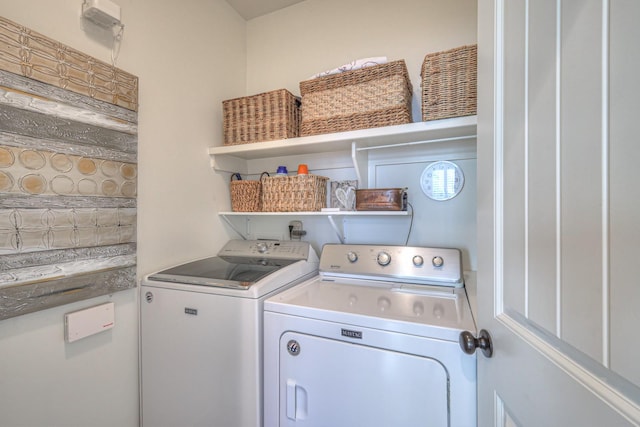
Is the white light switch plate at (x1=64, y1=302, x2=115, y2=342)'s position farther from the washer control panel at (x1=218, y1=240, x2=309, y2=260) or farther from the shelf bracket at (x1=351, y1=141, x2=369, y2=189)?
the shelf bracket at (x1=351, y1=141, x2=369, y2=189)

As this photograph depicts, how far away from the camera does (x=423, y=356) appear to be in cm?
93

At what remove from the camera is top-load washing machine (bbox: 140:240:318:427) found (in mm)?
1190

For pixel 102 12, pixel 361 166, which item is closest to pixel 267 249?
pixel 361 166

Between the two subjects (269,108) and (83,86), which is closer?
(83,86)

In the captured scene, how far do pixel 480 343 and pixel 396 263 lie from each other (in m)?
0.73

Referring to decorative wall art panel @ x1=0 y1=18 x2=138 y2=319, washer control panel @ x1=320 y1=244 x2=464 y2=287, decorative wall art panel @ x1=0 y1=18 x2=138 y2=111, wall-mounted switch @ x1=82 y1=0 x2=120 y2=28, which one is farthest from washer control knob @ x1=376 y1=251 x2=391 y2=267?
wall-mounted switch @ x1=82 y1=0 x2=120 y2=28

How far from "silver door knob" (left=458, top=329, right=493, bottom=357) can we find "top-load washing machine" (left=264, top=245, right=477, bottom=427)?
13 cm

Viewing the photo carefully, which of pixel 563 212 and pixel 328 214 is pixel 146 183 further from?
pixel 563 212

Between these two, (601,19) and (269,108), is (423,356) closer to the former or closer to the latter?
(601,19)

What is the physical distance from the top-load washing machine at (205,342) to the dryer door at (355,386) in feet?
0.56

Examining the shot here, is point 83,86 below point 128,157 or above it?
above

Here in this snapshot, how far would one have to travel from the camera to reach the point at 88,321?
121 cm

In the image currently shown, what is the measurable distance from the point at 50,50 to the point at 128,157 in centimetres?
47

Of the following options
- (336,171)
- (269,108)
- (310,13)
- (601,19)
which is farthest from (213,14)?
(601,19)
